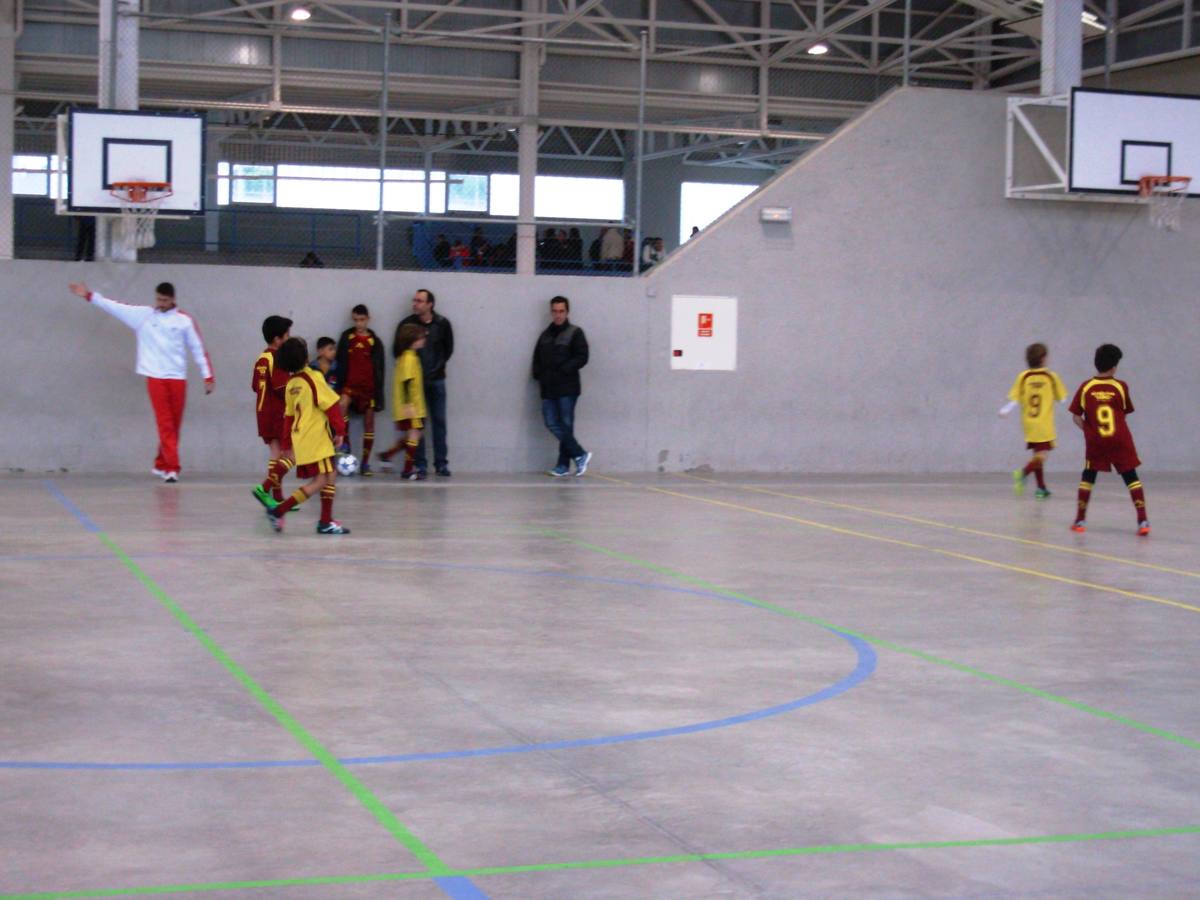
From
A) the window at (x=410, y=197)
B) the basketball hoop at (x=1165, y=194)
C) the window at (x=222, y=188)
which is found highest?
the window at (x=222, y=188)

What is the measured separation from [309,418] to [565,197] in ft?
84.2

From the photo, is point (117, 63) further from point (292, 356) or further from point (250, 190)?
point (250, 190)

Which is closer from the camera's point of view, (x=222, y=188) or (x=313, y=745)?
(x=313, y=745)

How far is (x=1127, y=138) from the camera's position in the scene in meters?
19.3

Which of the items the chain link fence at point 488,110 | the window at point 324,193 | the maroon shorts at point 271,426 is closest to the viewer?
the maroon shorts at point 271,426

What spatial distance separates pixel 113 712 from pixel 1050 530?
9717mm

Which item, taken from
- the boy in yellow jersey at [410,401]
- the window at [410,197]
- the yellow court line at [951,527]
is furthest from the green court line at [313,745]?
the window at [410,197]

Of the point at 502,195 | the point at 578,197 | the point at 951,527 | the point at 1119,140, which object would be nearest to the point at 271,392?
the point at 951,527

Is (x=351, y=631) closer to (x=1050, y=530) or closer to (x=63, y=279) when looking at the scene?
(x=1050, y=530)

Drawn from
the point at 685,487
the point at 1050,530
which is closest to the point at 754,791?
the point at 1050,530

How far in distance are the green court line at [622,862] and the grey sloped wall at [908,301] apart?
14798mm

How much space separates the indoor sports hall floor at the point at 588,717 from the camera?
178 inches

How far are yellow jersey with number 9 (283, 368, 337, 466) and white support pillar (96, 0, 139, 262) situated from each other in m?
6.94

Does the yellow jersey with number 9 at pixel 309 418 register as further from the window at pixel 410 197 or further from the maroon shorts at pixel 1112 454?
the window at pixel 410 197
